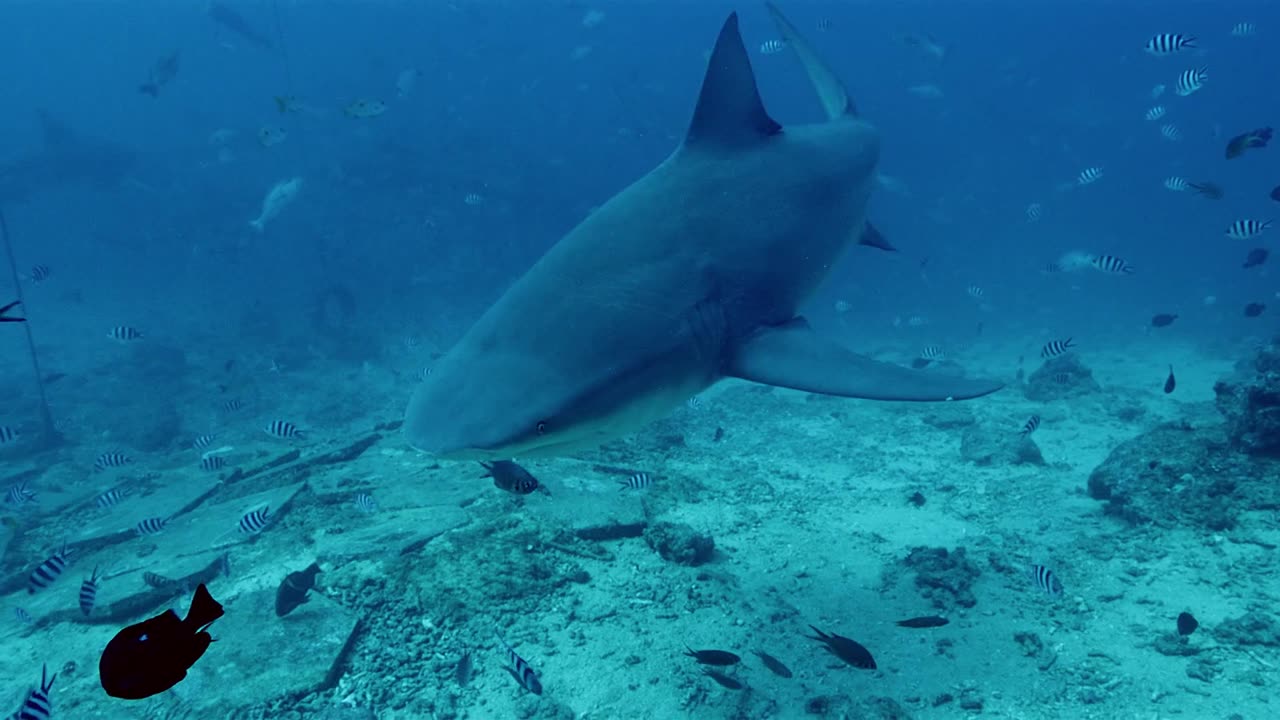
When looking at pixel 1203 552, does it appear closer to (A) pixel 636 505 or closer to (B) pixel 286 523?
(A) pixel 636 505

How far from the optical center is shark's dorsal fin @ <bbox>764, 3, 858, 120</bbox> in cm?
561

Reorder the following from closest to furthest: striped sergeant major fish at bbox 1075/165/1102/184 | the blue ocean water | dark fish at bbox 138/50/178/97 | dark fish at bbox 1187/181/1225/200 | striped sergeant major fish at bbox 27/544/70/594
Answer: striped sergeant major fish at bbox 27/544/70/594 → dark fish at bbox 1187/181/1225/200 → striped sergeant major fish at bbox 1075/165/1102/184 → dark fish at bbox 138/50/178/97 → the blue ocean water

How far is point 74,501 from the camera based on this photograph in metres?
9.66

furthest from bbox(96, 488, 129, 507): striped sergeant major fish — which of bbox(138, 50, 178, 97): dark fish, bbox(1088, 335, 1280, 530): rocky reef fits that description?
bbox(138, 50, 178, 97): dark fish

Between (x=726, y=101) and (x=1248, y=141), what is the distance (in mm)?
10300

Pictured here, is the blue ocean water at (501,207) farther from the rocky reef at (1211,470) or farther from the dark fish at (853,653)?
the rocky reef at (1211,470)

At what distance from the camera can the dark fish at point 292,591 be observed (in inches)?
187

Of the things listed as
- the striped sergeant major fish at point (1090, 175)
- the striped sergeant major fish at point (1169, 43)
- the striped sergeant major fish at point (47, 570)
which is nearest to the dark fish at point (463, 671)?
the striped sergeant major fish at point (47, 570)

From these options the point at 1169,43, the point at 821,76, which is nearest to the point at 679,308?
the point at 821,76

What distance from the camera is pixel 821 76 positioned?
19.2 ft

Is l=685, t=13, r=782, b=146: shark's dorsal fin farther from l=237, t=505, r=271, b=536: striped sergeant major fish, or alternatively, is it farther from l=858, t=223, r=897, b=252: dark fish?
l=237, t=505, r=271, b=536: striped sergeant major fish

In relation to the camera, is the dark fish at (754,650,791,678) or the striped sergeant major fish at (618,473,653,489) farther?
the striped sergeant major fish at (618,473,653,489)

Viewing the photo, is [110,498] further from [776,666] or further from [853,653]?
[853,653]

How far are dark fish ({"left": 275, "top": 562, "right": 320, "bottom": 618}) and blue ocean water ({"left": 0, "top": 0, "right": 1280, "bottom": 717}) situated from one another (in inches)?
71.1
